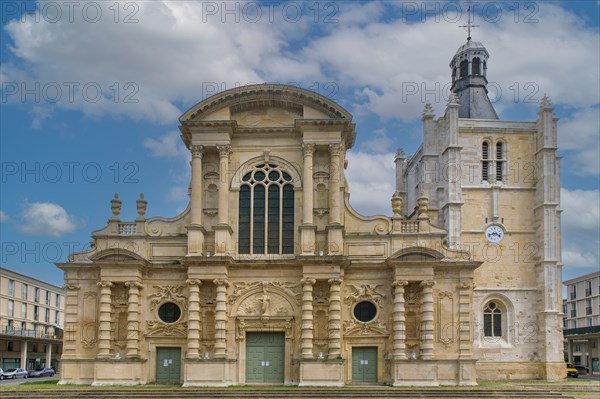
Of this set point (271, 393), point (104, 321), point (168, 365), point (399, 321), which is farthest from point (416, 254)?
point (104, 321)

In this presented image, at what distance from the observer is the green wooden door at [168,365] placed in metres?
34.6

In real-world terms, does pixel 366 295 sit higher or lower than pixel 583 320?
higher

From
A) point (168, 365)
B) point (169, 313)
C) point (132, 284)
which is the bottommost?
point (168, 365)

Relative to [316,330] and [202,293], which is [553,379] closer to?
[316,330]

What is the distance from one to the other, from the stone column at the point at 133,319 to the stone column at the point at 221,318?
3.70 meters

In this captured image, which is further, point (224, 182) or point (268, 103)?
point (268, 103)

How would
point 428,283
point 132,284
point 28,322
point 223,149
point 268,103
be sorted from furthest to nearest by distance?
point 28,322 < point 268,103 < point 223,149 < point 132,284 < point 428,283

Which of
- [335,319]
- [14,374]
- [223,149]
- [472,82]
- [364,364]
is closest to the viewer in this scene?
[335,319]

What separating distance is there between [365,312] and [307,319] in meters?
3.01

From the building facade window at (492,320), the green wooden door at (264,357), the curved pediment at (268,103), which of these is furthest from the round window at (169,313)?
the building facade window at (492,320)

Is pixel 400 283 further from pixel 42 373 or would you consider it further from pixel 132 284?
pixel 42 373

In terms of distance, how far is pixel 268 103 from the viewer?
36.5 m

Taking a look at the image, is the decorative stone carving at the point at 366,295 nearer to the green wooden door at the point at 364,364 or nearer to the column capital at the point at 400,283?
the column capital at the point at 400,283

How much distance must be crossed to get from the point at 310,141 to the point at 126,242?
10.0 metres
